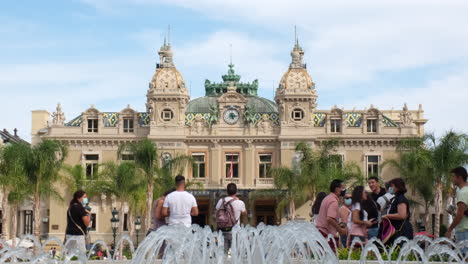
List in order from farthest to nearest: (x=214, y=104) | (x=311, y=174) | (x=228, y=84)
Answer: (x=228, y=84) < (x=214, y=104) < (x=311, y=174)

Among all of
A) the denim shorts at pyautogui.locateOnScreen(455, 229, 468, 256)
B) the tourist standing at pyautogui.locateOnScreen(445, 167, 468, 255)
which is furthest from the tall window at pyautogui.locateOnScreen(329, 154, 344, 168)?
the tourist standing at pyautogui.locateOnScreen(445, 167, 468, 255)

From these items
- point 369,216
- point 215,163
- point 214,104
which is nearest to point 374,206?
point 369,216

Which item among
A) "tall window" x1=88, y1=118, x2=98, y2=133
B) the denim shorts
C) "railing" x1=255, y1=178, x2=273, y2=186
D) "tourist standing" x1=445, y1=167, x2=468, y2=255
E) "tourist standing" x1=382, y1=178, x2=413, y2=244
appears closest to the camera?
"tourist standing" x1=445, y1=167, x2=468, y2=255

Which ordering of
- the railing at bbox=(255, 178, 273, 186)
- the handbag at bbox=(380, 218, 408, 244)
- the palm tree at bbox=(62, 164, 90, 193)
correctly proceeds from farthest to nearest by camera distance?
the railing at bbox=(255, 178, 273, 186) < the palm tree at bbox=(62, 164, 90, 193) < the handbag at bbox=(380, 218, 408, 244)

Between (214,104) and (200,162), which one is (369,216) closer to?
(200,162)

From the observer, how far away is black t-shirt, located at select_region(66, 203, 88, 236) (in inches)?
647

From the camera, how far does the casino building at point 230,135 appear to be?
57.6 metres

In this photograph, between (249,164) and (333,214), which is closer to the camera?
(333,214)

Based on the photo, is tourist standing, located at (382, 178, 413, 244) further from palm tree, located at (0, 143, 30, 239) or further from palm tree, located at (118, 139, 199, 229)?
palm tree, located at (118, 139, 199, 229)

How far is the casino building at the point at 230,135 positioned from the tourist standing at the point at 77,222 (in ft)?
132

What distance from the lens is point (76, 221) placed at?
1648 cm

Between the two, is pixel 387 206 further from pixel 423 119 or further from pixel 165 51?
pixel 423 119

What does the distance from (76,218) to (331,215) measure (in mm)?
4785

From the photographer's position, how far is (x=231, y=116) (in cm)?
5866
